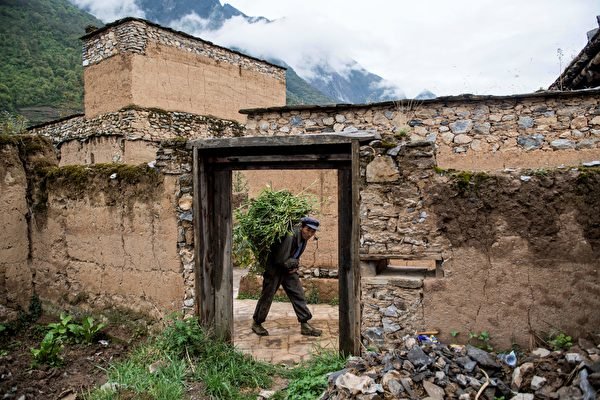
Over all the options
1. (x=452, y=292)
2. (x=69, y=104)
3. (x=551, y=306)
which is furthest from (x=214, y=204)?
(x=69, y=104)

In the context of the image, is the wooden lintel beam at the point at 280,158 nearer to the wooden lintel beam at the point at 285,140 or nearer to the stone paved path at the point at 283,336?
the wooden lintel beam at the point at 285,140

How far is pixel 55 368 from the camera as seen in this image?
16.4ft

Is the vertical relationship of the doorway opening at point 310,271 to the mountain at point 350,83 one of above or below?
below

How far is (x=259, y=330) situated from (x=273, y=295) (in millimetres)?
525

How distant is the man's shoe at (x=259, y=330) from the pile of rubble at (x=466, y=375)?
2.51 meters

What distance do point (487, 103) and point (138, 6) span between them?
217 feet

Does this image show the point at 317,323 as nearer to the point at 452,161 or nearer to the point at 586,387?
the point at 452,161

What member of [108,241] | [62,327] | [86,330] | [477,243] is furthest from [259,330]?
[477,243]

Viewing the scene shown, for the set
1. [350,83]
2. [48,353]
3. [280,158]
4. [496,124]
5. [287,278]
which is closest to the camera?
[280,158]

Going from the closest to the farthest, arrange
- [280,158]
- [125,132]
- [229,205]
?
[280,158]
[229,205]
[125,132]

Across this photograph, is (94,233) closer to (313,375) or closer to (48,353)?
(48,353)

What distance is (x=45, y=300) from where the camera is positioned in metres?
6.30

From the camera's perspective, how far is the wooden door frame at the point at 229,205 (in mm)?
4480

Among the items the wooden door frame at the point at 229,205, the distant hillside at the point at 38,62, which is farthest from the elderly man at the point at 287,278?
the distant hillside at the point at 38,62
